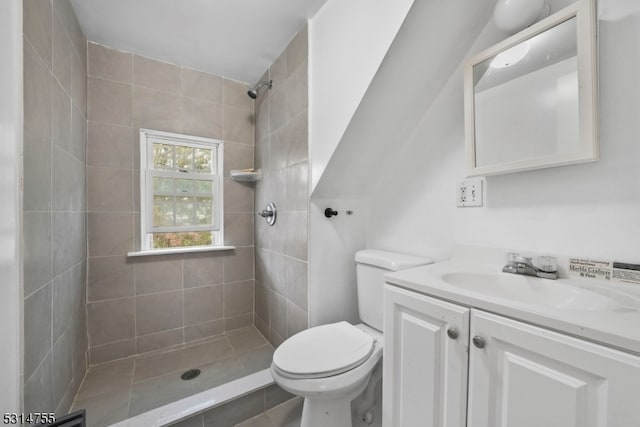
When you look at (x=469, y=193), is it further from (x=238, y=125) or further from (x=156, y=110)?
(x=156, y=110)

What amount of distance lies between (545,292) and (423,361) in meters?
0.49

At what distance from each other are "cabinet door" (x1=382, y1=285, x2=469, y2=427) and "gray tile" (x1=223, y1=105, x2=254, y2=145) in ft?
6.10

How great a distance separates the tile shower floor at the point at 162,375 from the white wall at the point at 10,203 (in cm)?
72

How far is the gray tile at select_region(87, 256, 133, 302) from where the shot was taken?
171cm

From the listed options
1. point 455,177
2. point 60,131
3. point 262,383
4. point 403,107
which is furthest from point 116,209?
point 455,177

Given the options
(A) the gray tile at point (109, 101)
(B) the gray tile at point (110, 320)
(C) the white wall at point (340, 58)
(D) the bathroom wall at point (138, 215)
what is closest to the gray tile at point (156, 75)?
(D) the bathroom wall at point (138, 215)

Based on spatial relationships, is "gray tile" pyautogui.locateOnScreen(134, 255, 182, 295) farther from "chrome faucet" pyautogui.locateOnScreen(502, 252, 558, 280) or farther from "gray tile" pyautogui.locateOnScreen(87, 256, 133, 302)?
"chrome faucet" pyautogui.locateOnScreen(502, 252, 558, 280)

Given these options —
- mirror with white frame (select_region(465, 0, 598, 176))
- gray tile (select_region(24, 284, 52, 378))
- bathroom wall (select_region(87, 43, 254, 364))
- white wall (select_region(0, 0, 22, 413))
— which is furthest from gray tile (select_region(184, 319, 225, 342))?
mirror with white frame (select_region(465, 0, 598, 176))

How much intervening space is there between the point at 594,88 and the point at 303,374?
4.63 feet

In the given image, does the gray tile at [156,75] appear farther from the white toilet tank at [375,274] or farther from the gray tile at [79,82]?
the white toilet tank at [375,274]

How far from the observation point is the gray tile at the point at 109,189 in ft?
5.59

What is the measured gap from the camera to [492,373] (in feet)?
2.15

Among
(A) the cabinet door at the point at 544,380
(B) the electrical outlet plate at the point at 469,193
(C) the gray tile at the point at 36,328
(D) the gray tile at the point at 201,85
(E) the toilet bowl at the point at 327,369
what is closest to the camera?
(A) the cabinet door at the point at 544,380

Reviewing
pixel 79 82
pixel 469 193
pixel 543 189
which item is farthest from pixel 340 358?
pixel 79 82
